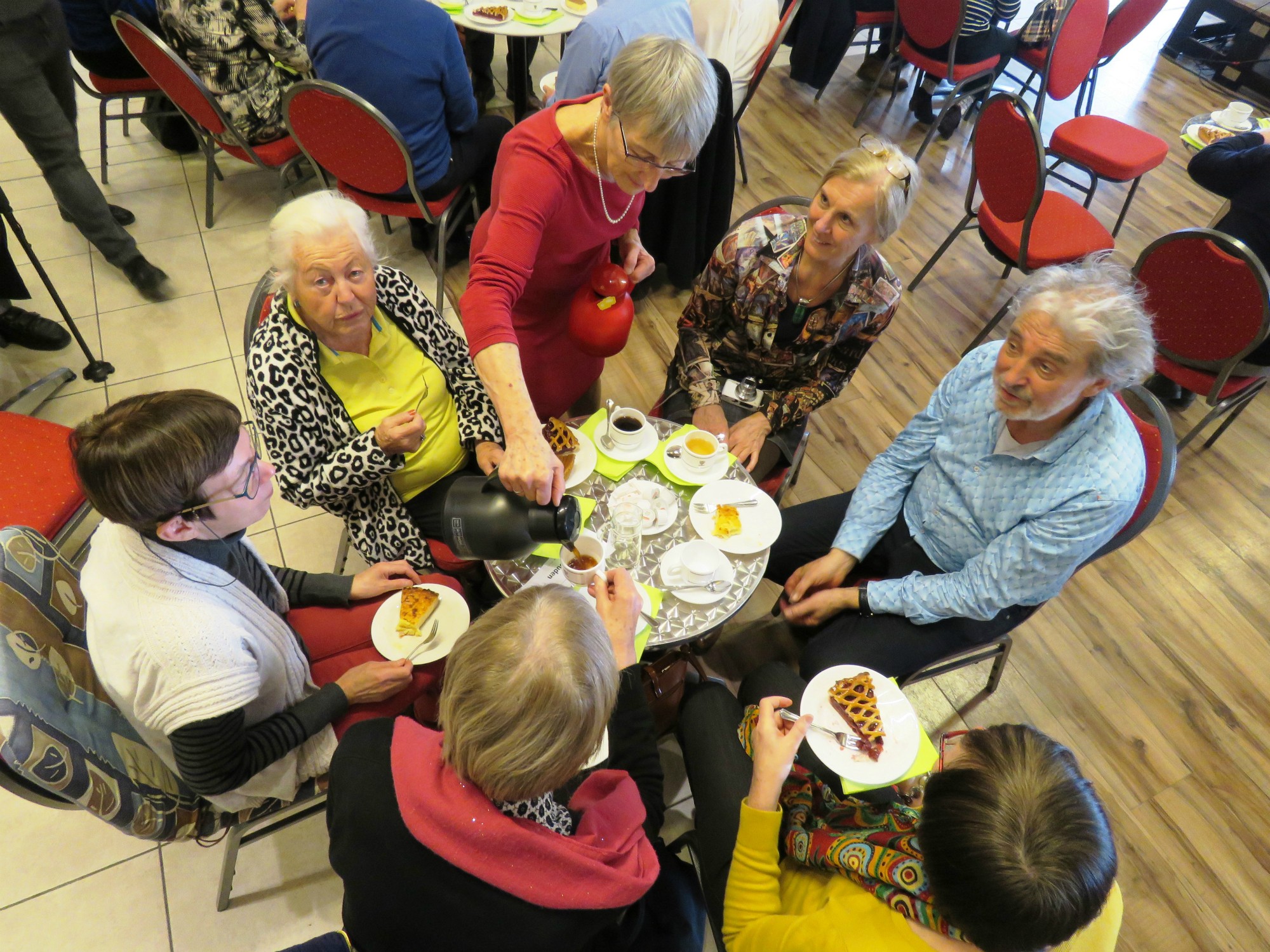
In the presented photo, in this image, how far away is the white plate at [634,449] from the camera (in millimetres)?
1878

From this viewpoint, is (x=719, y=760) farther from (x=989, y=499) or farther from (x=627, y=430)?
(x=989, y=499)

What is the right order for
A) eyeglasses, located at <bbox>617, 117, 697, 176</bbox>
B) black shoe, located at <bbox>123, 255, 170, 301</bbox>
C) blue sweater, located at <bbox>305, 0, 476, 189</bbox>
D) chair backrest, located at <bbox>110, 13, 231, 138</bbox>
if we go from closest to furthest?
eyeglasses, located at <bbox>617, 117, 697, 176</bbox> < blue sweater, located at <bbox>305, 0, 476, 189</bbox> < chair backrest, located at <bbox>110, 13, 231, 138</bbox> < black shoe, located at <bbox>123, 255, 170, 301</bbox>

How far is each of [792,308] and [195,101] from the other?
2.70m

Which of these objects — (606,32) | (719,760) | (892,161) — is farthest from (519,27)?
(719,760)

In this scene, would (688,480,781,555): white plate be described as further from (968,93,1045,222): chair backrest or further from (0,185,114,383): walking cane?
(0,185,114,383): walking cane

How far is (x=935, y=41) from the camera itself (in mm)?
4223

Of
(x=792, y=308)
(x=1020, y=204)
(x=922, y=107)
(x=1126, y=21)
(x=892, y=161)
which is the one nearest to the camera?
(x=892, y=161)

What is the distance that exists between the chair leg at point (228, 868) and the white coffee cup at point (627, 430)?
50.0 inches

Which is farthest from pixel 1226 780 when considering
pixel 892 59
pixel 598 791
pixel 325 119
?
pixel 892 59

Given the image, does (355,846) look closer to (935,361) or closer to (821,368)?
(821,368)

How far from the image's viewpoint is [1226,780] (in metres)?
2.30

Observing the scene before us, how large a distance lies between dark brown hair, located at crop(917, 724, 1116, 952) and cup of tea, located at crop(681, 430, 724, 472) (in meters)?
0.97

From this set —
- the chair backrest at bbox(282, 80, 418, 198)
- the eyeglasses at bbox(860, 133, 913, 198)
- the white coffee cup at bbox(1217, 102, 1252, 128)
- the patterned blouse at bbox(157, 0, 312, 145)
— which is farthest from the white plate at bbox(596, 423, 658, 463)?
the white coffee cup at bbox(1217, 102, 1252, 128)

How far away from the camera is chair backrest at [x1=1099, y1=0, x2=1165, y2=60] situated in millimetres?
4180
